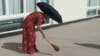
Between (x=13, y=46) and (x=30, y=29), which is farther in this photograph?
(x=13, y=46)

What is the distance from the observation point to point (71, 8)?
1444 cm

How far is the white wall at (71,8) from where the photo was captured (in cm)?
1351

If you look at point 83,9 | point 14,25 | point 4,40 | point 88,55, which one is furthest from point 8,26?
point 83,9

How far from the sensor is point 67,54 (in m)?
8.27

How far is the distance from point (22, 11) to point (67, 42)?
2590 millimetres

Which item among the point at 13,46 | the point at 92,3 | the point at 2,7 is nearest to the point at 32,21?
the point at 13,46

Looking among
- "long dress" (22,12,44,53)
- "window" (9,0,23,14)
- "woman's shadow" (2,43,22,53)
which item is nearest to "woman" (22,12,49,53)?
"long dress" (22,12,44,53)

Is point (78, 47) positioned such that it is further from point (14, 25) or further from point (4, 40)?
point (14, 25)

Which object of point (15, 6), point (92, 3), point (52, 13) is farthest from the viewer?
point (92, 3)

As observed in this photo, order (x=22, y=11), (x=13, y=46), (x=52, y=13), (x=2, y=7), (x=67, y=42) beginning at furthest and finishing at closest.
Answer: (x=22, y=11)
(x=2, y=7)
(x=67, y=42)
(x=13, y=46)
(x=52, y=13)

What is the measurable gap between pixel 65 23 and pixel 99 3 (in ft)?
13.8

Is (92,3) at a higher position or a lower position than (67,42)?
higher

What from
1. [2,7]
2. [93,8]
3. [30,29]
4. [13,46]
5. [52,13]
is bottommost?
[93,8]

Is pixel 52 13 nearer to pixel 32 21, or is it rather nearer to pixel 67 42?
pixel 32 21
